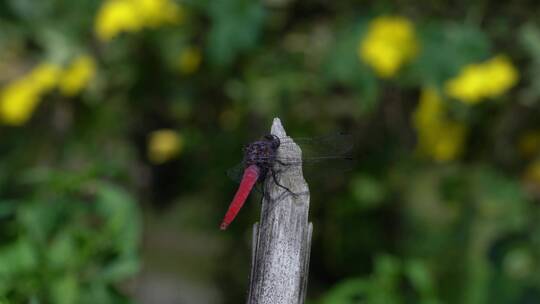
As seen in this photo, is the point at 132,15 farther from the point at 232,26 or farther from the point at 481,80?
the point at 481,80

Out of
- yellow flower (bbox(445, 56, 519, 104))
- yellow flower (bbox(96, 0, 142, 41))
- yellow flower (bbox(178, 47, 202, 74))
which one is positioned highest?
yellow flower (bbox(178, 47, 202, 74))

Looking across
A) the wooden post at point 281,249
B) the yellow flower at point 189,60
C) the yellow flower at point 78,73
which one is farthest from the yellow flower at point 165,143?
the wooden post at point 281,249

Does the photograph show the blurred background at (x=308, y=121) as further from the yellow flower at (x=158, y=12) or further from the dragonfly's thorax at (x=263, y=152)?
the dragonfly's thorax at (x=263, y=152)

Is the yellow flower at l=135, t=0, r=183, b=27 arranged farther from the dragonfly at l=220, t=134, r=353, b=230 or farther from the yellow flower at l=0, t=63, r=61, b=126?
the dragonfly at l=220, t=134, r=353, b=230

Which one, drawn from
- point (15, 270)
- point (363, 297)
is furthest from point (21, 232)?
point (363, 297)

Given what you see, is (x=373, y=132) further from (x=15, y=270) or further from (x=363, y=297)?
(x=15, y=270)

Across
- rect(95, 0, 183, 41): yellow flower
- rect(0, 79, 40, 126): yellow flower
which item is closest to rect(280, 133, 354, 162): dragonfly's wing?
rect(95, 0, 183, 41): yellow flower

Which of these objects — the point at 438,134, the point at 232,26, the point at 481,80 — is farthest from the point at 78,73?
the point at 481,80
